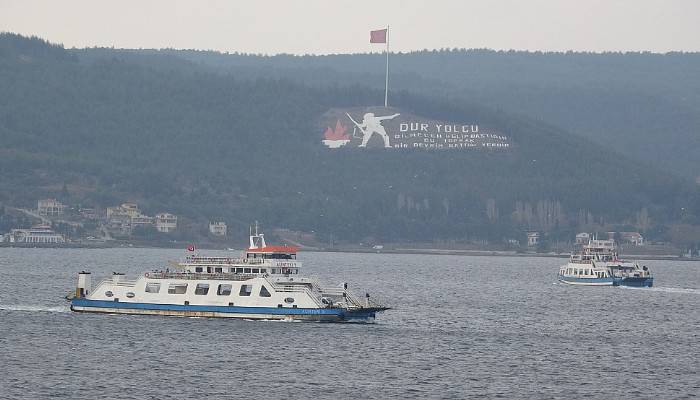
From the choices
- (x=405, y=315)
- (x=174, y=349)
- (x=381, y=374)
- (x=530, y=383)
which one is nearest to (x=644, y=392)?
(x=530, y=383)

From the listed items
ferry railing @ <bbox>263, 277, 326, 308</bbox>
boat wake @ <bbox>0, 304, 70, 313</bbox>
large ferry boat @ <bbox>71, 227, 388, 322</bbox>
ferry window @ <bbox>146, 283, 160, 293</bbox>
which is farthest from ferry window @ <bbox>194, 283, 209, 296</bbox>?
boat wake @ <bbox>0, 304, 70, 313</bbox>

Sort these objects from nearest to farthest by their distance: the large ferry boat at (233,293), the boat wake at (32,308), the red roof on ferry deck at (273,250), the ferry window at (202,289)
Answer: the large ferry boat at (233,293)
the ferry window at (202,289)
the red roof on ferry deck at (273,250)
the boat wake at (32,308)

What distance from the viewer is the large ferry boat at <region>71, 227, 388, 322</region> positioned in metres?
144

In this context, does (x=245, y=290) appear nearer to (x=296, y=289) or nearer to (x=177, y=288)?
(x=296, y=289)

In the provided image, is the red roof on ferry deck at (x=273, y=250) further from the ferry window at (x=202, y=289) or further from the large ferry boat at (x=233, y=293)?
the ferry window at (x=202, y=289)

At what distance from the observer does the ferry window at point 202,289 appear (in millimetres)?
146062

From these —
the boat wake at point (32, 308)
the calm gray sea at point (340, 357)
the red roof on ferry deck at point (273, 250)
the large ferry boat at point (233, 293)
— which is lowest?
the calm gray sea at point (340, 357)

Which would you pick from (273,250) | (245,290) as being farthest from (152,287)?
(273,250)

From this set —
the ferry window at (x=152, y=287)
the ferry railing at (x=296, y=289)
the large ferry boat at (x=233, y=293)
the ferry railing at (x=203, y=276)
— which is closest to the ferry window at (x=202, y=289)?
the large ferry boat at (x=233, y=293)

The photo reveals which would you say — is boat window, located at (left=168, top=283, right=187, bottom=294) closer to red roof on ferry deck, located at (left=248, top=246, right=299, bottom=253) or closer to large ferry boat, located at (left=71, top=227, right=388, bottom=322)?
large ferry boat, located at (left=71, top=227, right=388, bottom=322)

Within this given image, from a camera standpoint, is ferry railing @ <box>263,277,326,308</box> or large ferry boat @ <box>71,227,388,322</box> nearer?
ferry railing @ <box>263,277,326,308</box>

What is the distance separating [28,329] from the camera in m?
141

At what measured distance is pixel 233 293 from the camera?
145 m

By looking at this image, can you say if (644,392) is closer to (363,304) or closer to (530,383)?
(530,383)
